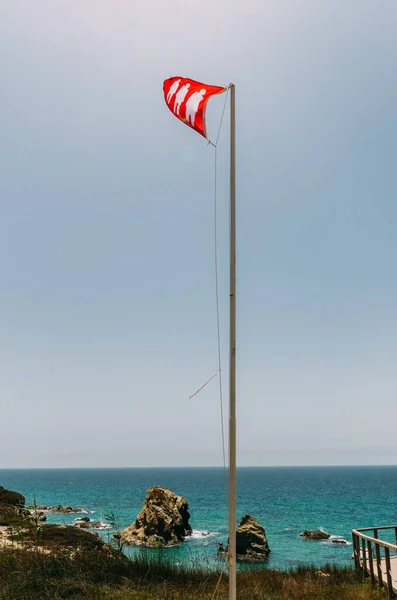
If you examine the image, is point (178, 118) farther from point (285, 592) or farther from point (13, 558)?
point (285, 592)

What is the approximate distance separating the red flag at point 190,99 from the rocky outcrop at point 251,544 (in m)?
32.0

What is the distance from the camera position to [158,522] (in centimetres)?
3656

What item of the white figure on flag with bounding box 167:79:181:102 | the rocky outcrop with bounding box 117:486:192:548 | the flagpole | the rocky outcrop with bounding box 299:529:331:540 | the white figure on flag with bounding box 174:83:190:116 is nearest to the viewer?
the flagpole

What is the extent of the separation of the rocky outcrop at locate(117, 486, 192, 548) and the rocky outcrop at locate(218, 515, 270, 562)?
6.27 m

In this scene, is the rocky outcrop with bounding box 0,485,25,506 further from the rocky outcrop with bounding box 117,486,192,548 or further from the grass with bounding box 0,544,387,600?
the grass with bounding box 0,544,387,600

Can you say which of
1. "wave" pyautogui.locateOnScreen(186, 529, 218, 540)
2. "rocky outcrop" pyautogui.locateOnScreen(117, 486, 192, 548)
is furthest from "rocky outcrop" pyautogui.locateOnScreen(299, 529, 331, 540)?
"rocky outcrop" pyautogui.locateOnScreen(117, 486, 192, 548)

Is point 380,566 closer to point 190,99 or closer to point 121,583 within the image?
point 121,583

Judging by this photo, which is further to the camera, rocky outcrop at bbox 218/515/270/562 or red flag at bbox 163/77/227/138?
rocky outcrop at bbox 218/515/270/562

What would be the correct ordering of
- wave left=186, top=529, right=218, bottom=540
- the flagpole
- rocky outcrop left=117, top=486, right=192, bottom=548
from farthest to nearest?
wave left=186, top=529, right=218, bottom=540
rocky outcrop left=117, top=486, right=192, bottom=548
the flagpole

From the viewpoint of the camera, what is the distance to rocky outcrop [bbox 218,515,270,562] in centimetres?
3222

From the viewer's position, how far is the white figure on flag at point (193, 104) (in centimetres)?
748

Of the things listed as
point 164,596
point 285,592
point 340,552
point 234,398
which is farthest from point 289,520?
point 234,398

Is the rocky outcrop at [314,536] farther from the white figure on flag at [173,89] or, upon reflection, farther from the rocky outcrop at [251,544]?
the white figure on flag at [173,89]

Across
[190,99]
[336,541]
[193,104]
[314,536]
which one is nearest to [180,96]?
[190,99]
